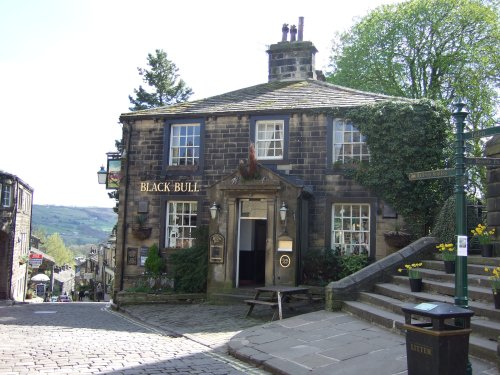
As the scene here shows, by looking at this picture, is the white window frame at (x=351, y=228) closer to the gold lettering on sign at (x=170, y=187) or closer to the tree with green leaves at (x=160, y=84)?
the gold lettering on sign at (x=170, y=187)

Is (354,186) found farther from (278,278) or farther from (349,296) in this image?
(349,296)

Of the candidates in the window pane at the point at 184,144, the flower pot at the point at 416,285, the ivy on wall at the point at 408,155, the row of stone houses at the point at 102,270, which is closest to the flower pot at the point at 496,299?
the flower pot at the point at 416,285

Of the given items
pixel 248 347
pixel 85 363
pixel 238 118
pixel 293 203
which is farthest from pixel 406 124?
pixel 85 363

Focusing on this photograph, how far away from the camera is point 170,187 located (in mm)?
16984

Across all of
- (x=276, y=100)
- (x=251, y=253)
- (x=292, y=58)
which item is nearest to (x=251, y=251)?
(x=251, y=253)

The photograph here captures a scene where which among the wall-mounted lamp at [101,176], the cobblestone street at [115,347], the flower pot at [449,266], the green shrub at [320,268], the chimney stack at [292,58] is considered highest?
the chimney stack at [292,58]

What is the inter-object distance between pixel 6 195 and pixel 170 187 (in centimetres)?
1486

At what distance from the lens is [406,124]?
15008 millimetres

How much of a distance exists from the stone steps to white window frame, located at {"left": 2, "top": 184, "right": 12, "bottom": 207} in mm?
22711

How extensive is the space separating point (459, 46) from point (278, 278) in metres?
17.7

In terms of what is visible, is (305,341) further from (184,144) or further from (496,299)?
(184,144)

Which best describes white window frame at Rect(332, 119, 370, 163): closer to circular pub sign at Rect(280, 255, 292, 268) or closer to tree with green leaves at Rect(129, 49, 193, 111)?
circular pub sign at Rect(280, 255, 292, 268)

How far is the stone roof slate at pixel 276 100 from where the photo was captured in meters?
16.0

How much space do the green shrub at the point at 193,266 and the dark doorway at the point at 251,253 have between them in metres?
1.47
